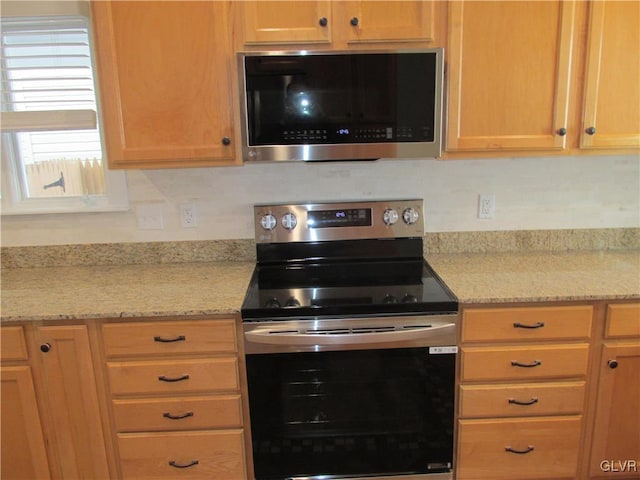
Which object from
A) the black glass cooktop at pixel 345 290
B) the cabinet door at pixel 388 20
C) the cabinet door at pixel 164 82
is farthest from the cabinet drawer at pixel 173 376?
the cabinet door at pixel 388 20

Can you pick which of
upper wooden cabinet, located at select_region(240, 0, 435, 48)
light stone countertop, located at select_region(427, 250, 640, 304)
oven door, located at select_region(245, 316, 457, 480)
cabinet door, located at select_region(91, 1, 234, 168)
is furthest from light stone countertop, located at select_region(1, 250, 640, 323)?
upper wooden cabinet, located at select_region(240, 0, 435, 48)

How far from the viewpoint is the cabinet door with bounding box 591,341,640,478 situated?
1.61m

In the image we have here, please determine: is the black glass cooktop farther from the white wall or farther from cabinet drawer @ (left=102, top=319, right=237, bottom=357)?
the white wall

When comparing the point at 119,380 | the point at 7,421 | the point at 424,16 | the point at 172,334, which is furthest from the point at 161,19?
the point at 7,421

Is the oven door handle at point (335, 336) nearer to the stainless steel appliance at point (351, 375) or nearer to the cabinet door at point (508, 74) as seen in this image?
the stainless steel appliance at point (351, 375)

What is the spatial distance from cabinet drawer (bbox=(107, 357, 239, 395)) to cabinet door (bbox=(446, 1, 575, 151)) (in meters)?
1.17

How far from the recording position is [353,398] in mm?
1618

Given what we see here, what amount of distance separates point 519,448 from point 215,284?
128cm

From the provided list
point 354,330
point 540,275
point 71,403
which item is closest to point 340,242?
point 354,330

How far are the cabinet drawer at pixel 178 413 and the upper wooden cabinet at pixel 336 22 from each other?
128 centimetres

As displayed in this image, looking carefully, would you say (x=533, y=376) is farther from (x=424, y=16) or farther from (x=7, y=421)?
(x=7, y=421)

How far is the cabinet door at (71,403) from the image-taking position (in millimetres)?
1544

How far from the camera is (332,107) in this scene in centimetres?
161

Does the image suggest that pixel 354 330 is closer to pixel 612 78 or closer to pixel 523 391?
pixel 523 391
